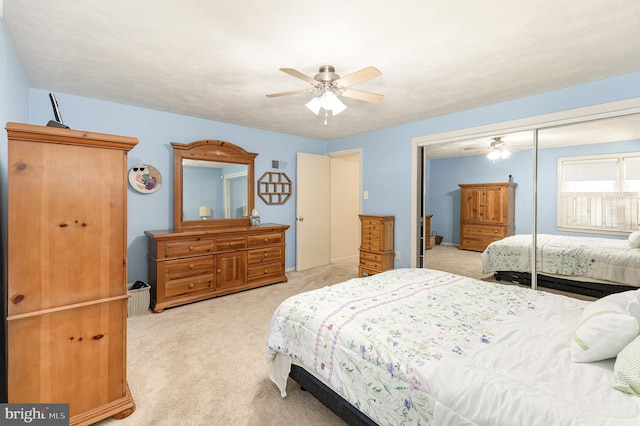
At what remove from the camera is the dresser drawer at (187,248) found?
135 inches

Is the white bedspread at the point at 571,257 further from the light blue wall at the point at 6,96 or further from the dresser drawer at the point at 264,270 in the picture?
the light blue wall at the point at 6,96

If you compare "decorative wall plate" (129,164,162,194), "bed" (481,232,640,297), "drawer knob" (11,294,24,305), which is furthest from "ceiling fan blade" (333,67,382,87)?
"decorative wall plate" (129,164,162,194)

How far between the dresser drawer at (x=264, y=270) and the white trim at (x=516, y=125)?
194 cm

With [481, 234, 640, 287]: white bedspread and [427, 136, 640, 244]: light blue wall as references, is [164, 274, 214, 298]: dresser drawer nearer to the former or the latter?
[427, 136, 640, 244]: light blue wall

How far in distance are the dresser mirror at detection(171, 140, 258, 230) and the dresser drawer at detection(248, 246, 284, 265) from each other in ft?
1.73

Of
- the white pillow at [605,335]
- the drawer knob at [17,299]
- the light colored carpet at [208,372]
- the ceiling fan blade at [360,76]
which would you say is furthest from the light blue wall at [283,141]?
the white pillow at [605,335]

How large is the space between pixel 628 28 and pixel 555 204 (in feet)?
5.60

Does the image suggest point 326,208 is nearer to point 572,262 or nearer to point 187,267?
point 187,267

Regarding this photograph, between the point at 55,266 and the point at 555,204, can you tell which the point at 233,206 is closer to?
the point at 55,266

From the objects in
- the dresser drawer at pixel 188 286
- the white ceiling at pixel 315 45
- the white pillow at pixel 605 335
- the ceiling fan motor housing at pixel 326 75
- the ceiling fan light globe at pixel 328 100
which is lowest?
the dresser drawer at pixel 188 286

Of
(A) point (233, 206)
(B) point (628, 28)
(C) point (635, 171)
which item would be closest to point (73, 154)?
(A) point (233, 206)

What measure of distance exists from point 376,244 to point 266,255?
5.35ft

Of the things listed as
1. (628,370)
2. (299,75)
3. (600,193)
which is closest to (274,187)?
(299,75)

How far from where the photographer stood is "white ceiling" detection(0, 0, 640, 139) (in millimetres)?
1734
